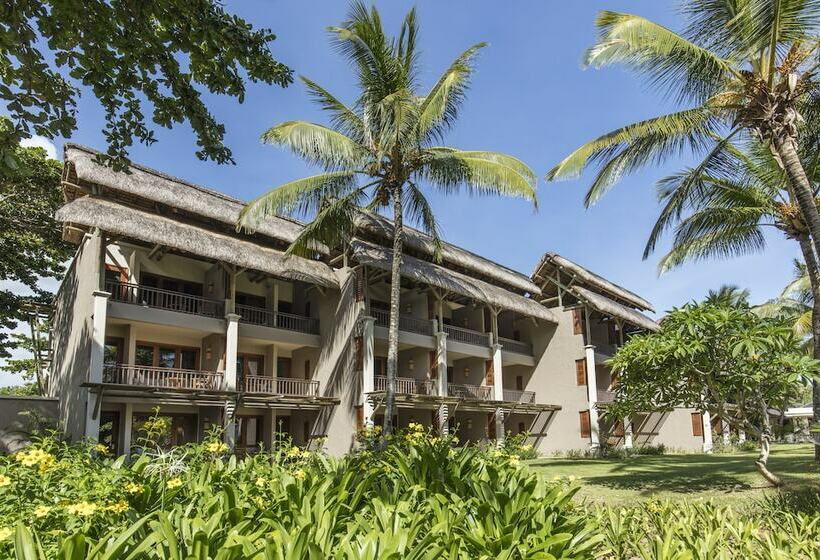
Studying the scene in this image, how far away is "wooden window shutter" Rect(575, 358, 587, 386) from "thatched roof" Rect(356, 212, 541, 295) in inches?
153

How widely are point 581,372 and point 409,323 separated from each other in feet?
27.1

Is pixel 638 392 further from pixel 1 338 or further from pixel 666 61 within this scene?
pixel 1 338

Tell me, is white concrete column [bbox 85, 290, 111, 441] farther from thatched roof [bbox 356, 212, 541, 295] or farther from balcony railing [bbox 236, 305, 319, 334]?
thatched roof [bbox 356, 212, 541, 295]

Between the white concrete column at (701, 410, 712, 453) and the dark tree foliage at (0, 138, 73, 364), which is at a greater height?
the dark tree foliage at (0, 138, 73, 364)

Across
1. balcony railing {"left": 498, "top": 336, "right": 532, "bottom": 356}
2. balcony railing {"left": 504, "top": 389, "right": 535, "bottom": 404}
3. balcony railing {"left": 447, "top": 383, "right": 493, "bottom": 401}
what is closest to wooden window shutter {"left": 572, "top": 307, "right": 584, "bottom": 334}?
balcony railing {"left": 498, "top": 336, "right": 532, "bottom": 356}

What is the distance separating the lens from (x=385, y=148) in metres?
15.4

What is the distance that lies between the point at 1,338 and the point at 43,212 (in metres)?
5.99

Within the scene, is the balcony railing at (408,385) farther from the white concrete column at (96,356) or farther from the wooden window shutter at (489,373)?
the white concrete column at (96,356)

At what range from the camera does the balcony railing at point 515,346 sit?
85.3ft

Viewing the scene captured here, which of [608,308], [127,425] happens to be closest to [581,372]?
[608,308]

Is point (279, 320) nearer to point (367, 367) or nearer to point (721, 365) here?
point (367, 367)

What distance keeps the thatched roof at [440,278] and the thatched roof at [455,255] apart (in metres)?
0.63

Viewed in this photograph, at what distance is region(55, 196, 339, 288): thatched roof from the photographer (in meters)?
15.1

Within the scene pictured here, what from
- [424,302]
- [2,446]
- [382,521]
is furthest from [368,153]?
[382,521]
